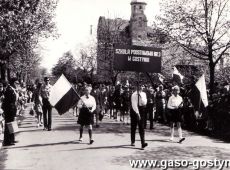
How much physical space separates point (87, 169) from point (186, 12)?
12.3m

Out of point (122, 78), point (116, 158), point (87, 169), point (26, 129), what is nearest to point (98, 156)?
point (116, 158)

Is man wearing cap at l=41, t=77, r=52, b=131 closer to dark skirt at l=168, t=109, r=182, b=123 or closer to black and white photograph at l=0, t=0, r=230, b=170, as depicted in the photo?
black and white photograph at l=0, t=0, r=230, b=170

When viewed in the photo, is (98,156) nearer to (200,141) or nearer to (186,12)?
(200,141)

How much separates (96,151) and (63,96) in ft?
8.76

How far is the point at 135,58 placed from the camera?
14.3 metres

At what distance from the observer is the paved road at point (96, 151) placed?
9477mm

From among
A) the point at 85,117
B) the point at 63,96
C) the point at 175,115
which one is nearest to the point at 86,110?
the point at 85,117

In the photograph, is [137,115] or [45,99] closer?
[137,115]

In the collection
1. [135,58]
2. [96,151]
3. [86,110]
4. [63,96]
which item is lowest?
[96,151]

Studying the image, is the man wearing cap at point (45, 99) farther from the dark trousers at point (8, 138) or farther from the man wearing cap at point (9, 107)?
the man wearing cap at point (9, 107)

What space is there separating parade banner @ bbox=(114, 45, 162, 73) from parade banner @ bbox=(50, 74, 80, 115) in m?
1.88

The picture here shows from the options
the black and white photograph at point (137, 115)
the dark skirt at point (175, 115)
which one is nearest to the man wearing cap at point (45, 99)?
the black and white photograph at point (137, 115)

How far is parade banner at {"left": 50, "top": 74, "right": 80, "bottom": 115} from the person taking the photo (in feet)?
43.0

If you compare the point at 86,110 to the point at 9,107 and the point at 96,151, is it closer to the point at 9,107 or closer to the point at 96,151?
the point at 96,151
